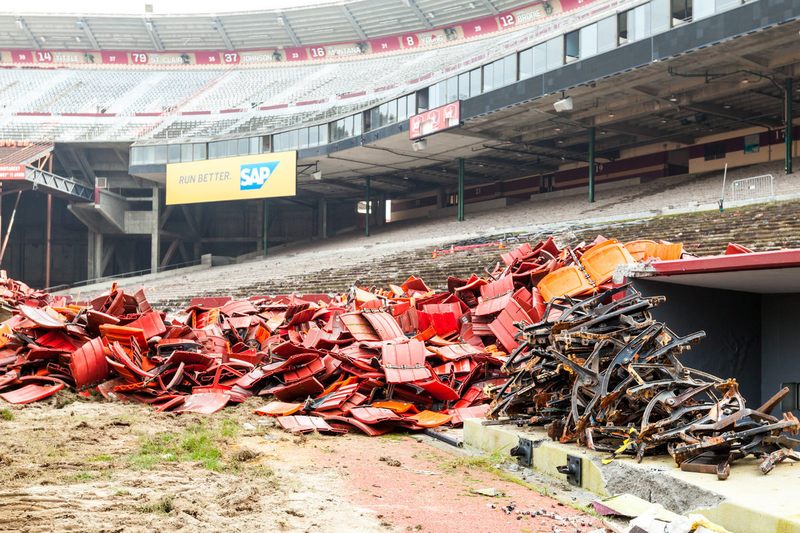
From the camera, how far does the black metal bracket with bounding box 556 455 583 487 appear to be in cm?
606

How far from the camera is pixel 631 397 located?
241 inches

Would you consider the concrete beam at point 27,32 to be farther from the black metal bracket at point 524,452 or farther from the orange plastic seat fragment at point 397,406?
the black metal bracket at point 524,452

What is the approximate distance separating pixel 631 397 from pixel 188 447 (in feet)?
14.6

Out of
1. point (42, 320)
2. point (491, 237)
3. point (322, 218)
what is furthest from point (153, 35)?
point (42, 320)

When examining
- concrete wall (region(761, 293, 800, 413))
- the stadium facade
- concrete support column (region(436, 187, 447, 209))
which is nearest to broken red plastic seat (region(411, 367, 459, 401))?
concrete wall (region(761, 293, 800, 413))

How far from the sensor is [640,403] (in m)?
6.25

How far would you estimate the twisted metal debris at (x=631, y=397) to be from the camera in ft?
17.6

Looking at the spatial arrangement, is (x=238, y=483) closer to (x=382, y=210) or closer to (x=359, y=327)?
(x=359, y=327)

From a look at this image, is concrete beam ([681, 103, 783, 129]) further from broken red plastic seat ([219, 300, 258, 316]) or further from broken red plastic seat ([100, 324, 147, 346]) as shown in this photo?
broken red plastic seat ([100, 324, 147, 346])

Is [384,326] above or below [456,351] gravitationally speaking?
above

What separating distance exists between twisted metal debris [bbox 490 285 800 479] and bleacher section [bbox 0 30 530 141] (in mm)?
31755

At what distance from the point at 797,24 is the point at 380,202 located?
33.3 meters

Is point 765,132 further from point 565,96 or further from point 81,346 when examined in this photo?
point 81,346

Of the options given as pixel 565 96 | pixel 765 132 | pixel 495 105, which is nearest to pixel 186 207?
pixel 495 105
